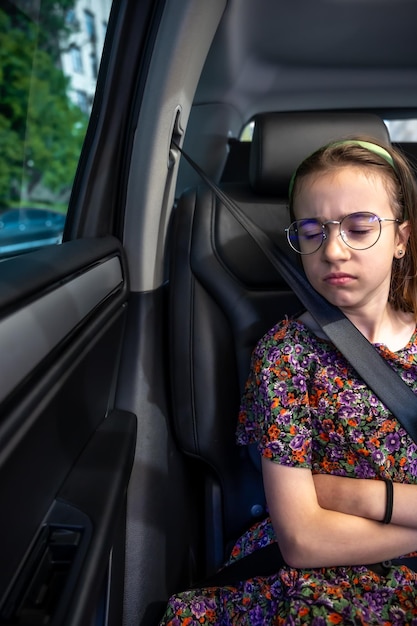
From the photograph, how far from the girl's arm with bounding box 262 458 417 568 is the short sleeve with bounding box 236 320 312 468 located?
0.12 ft

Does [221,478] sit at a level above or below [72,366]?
below

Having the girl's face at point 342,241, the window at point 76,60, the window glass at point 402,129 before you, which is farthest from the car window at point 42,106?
the window glass at point 402,129

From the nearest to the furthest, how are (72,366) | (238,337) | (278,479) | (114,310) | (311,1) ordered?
(72,366) → (278,479) → (114,310) → (238,337) → (311,1)

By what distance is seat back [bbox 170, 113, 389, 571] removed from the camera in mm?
1345

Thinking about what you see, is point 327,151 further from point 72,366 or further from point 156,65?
point 72,366

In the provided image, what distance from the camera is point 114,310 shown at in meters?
1.21

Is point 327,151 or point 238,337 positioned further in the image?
point 238,337

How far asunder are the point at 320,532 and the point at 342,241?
1.77 feet

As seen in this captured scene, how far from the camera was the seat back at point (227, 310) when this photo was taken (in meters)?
1.34

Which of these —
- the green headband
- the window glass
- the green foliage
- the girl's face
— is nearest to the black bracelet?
the girl's face

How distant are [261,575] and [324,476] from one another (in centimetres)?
25

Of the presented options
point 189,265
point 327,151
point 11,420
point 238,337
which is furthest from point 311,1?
point 11,420

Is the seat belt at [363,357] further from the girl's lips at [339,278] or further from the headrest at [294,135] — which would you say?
the headrest at [294,135]

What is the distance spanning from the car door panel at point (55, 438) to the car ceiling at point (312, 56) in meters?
1.14
